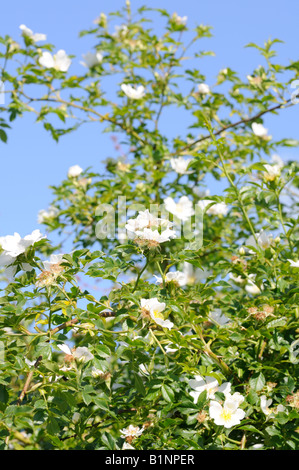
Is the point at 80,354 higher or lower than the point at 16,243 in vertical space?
lower

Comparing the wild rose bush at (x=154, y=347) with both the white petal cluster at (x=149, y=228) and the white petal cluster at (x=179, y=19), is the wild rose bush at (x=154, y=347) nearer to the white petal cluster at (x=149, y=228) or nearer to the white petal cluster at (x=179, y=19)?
the white petal cluster at (x=149, y=228)

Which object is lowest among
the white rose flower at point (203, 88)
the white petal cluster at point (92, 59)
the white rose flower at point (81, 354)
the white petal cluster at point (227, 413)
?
the white petal cluster at point (227, 413)

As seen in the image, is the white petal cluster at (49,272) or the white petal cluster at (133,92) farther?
the white petal cluster at (133,92)

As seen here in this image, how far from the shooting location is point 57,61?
253 cm

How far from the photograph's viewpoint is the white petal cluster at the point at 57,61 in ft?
8.07

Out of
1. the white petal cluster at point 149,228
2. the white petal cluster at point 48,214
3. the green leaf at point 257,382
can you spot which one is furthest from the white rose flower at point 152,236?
the white petal cluster at point 48,214

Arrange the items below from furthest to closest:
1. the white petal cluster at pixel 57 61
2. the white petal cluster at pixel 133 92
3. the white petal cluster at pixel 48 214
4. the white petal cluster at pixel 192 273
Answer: the white petal cluster at pixel 48 214
the white petal cluster at pixel 133 92
the white petal cluster at pixel 57 61
the white petal cluster at pixel 192 273

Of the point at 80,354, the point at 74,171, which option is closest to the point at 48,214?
the point at 74,171

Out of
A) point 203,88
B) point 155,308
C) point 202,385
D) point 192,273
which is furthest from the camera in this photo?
point 203,88

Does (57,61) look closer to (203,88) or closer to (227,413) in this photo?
(203,88)

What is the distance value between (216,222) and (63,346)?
1.69 metres

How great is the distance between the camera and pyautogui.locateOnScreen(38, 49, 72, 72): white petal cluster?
96.9 inches

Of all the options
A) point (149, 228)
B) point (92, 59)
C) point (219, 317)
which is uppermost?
point (92, 59)
